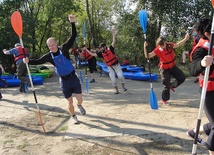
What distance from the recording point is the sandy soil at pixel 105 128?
395 cm

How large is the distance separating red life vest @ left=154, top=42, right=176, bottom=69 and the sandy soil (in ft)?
3.34

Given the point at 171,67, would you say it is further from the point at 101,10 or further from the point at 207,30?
the point at 101,10

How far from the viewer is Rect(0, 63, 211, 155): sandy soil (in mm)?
3945

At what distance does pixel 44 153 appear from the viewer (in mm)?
3973

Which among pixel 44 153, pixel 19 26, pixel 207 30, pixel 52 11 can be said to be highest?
pixel 52 11

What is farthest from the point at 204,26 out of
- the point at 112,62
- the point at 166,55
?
the point at 112,62

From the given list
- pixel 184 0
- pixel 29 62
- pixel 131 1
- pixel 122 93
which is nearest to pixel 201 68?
pixel 29 62

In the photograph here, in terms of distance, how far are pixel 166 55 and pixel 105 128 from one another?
2487mm

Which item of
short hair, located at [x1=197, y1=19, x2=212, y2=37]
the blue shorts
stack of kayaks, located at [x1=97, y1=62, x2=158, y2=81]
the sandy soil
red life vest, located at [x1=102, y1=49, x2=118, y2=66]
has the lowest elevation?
the sandy soil

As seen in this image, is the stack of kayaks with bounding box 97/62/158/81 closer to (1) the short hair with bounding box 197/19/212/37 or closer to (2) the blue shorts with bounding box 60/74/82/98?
(2) the blue shorts with bounding box 60/74/82/98

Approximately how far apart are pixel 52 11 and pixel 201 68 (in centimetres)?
2305

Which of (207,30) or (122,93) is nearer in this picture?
(207,30)

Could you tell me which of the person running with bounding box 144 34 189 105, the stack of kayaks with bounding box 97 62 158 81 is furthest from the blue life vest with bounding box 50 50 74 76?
the stack of kayaks with bounding box 97 62 158 81

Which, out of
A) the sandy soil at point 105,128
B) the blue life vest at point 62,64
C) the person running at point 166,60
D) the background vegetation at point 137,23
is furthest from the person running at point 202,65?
the background vegetation at point 137,23
